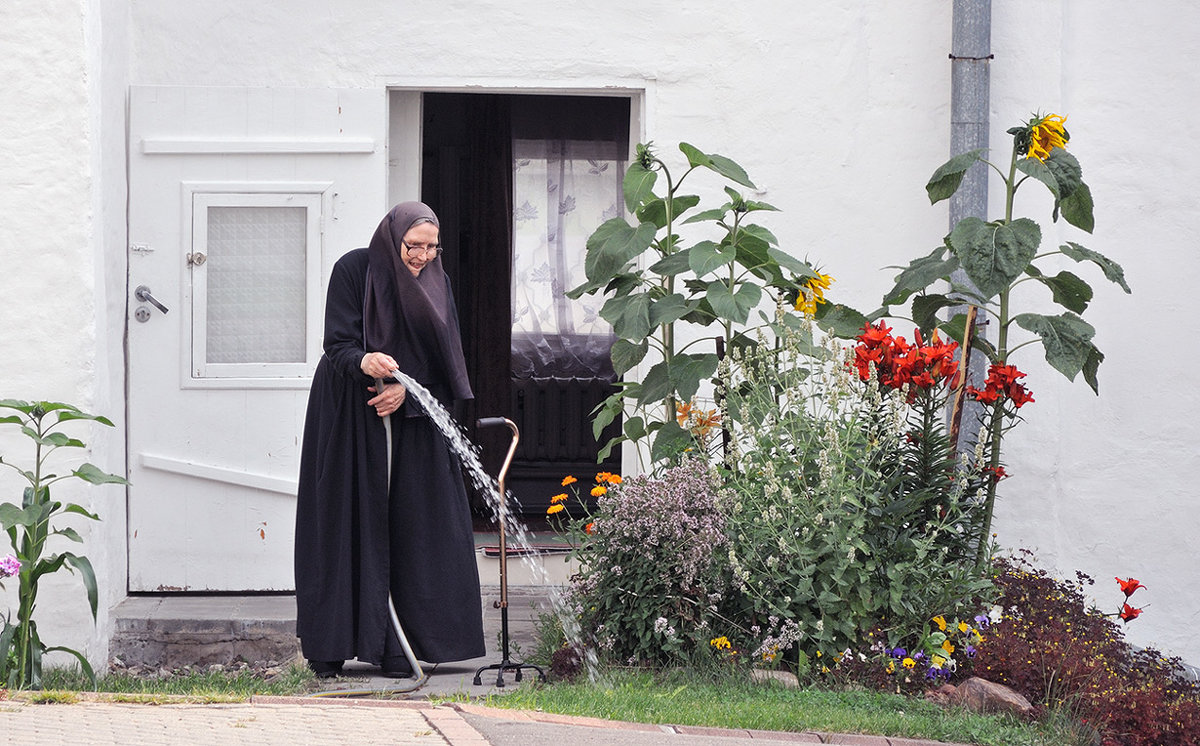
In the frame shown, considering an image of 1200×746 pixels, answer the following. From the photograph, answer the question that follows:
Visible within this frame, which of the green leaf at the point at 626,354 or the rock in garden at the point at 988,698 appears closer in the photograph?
the rock in garden at the point at 988,698

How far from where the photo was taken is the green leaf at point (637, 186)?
4.81 m

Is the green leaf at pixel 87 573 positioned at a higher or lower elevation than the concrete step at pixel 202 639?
higher

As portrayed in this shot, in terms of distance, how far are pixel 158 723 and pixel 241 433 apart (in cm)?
Result: 275

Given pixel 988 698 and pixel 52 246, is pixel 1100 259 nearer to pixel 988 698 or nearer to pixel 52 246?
pixel 988 698

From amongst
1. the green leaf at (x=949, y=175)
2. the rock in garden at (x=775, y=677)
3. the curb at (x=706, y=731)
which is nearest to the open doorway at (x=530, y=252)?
the green leaf at (x=949, y=175)

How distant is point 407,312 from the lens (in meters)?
4.61

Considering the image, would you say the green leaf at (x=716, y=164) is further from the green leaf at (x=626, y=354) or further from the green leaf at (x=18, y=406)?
the green leaf at (x=18, y=406)

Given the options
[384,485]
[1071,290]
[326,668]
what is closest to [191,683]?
[326,668]

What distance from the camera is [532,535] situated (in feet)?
23.2

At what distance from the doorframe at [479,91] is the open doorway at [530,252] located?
6.97 ft

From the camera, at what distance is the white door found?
5.58 m

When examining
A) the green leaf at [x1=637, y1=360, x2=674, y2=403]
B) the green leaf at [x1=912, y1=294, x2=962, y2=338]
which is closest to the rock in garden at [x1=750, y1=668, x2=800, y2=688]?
the green leaf at [x1=637, y1=360, x2=674, y2=403]

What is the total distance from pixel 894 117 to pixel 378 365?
8.91 ft

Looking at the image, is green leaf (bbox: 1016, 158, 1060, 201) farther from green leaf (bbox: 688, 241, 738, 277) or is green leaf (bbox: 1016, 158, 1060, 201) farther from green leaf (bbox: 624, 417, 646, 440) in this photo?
green leaf (bbox: 624, 417, 646, 440)
